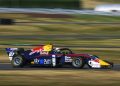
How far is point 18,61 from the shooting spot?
22.1m

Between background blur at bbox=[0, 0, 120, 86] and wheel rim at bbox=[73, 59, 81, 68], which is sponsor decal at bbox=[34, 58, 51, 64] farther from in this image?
wheel rim at bbox=[73, 59, 81, 68]

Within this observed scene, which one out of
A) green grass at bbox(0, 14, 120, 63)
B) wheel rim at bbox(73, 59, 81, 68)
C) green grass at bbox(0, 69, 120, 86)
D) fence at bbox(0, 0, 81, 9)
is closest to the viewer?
green grass at bbox(0, 69, 120, 86)

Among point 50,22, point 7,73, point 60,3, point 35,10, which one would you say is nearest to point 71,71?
point 7,73

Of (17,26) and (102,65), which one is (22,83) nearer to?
(102,65)

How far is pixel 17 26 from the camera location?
51156 millimetres

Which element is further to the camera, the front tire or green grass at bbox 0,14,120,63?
green grass at bbox 0,14,120,63

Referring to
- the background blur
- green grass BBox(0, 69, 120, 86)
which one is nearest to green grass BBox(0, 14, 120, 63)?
the background blur

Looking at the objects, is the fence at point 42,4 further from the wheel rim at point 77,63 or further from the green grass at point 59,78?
the green grass at point 59,78

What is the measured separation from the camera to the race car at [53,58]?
21000 millimetres

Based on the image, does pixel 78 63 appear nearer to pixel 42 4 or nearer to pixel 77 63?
pixel 77 63

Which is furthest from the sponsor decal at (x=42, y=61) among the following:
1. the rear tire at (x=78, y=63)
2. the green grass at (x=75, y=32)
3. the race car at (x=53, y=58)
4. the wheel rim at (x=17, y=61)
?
the green grass at (x=75, y=32)

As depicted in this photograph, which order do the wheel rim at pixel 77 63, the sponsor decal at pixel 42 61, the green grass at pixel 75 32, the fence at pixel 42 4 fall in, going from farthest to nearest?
the fence at pixel 42 4 < the green grass at pixel 75 32 < the sponsor decal at pixel 42 61 < the wheel rim at pixel 77 63

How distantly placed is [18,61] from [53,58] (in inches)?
73.6

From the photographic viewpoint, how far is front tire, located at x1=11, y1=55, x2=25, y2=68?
2195 centimetres
